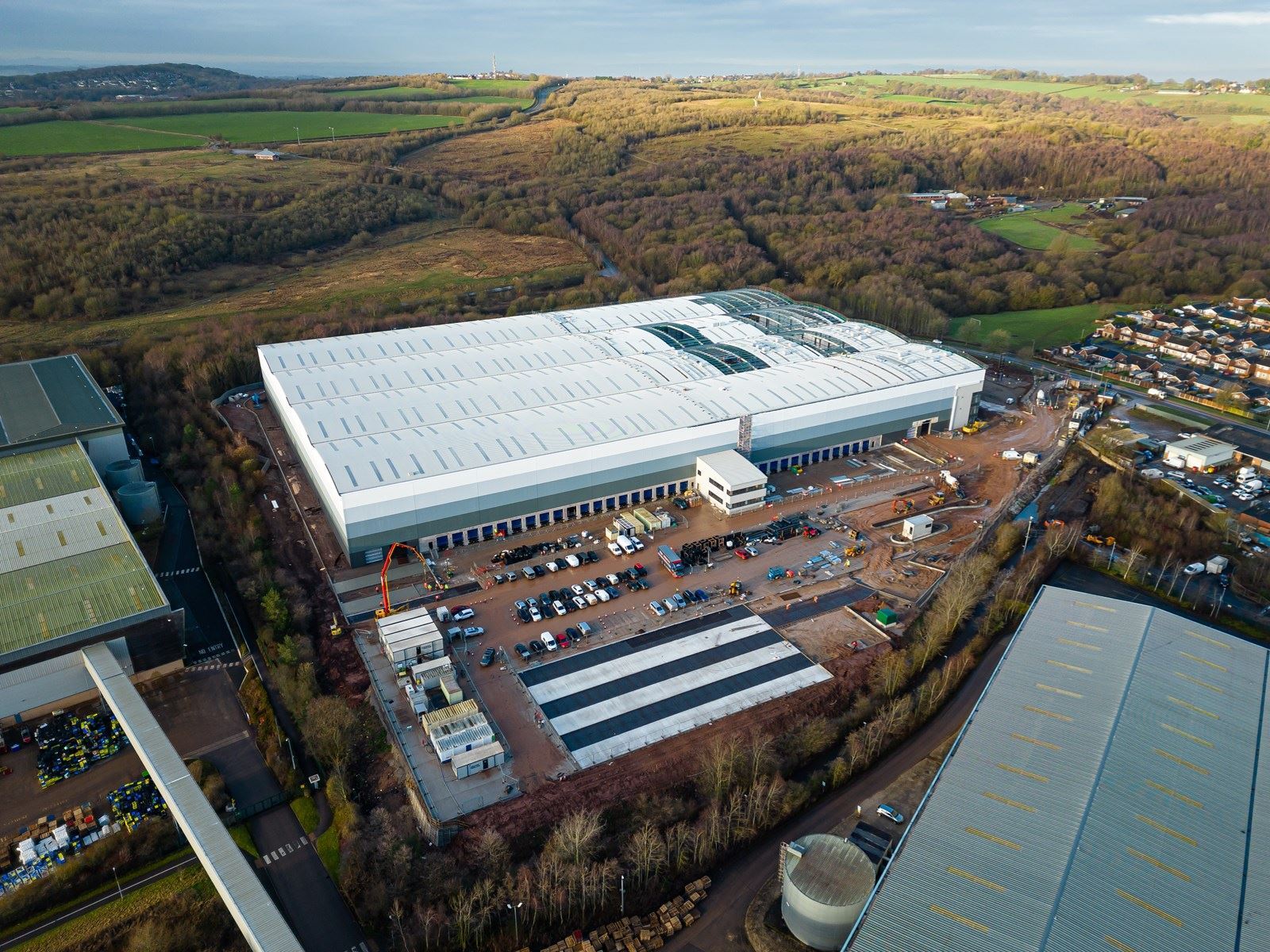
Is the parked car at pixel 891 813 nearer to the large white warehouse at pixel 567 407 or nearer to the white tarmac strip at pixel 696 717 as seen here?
the white tarmac strip at pixel 696 717

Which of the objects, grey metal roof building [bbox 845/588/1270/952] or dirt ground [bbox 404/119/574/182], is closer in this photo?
grey metal roof building [bbox 845/588/1270/952]

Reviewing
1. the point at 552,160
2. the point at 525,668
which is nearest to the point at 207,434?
the point at 525,668

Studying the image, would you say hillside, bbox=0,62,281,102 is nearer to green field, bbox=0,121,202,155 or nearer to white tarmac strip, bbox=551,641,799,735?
green field, bbox=0,121,202,155

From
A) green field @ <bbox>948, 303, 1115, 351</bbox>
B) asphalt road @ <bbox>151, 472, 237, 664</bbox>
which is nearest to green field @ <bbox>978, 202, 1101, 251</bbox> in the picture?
green field @ <bbox>948, 303, 1115, 351</bbox>

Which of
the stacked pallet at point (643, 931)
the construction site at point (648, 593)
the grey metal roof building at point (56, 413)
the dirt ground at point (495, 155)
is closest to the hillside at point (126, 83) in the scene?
the dirt ground at point (495, 155)

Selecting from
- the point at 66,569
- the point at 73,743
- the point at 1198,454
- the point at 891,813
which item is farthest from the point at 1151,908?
the point at 66,569

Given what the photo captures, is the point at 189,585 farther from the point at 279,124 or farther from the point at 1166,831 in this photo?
the point at 279,124
